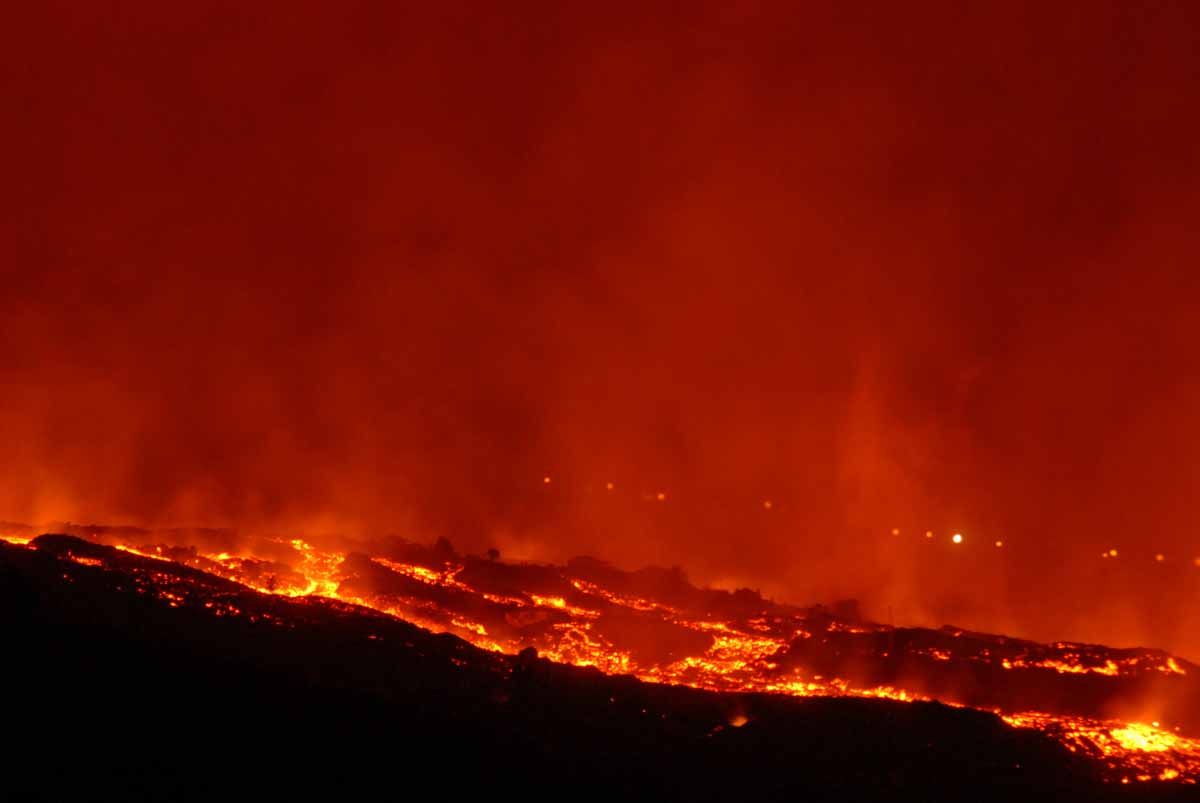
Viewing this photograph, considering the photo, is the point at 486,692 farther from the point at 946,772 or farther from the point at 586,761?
the point at 946,772

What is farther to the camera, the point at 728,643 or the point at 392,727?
the point at 728,643

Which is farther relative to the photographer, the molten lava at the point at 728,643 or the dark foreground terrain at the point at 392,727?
the molten lava at the point at 728,643

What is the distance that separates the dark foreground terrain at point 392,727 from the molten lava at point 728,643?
1.27 metres

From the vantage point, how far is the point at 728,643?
16422 mm

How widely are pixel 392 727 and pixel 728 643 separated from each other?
7133 mm

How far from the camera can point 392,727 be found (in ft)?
34.9

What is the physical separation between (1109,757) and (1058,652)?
14.4 ft

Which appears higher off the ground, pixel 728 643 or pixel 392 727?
pixel 728 643

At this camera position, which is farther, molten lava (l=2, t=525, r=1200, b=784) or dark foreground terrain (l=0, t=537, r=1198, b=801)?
molten lava (l=2, t=525, r=1200, b=784)

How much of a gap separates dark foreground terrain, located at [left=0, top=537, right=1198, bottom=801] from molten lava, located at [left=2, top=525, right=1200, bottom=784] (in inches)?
49.8

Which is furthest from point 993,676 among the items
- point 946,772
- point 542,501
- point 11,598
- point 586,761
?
Result: point 542,501

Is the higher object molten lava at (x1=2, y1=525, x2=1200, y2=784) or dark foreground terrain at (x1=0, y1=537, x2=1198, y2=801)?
molten lava at (x1=2, y1=525, x2=1200, y2=784)

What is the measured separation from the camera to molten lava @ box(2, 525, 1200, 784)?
13727 millimetres

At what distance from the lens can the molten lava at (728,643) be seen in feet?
45.0
